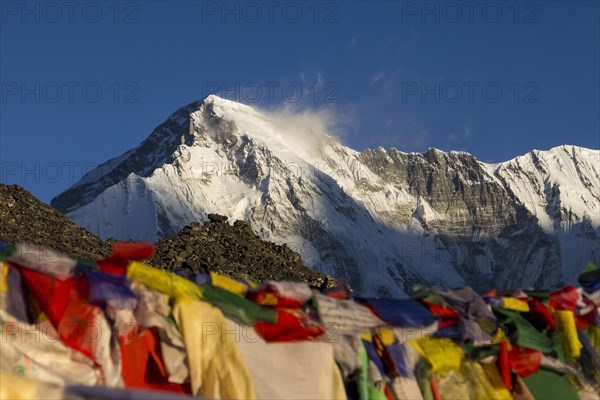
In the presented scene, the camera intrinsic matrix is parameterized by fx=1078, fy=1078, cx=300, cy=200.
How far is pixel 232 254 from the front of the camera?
4472cm

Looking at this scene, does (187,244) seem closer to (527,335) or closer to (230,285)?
(527,335)

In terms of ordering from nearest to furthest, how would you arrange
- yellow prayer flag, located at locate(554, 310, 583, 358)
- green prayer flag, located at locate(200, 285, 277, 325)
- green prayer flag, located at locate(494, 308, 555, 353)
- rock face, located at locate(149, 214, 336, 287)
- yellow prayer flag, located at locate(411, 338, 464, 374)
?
1. green prayer flag, located at locate(200, 285, 277, 325)
2. yellow prayer flag, located at locate(411, 338, 464, 374)
3. green prayer flag, located at locate(494, 308, 555, 353)
4. yellow prayer flag, located at locate(554, 310, 583, 358)
5. rock face, located at locate(149, 214, 336, 287)

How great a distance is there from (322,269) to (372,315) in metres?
187

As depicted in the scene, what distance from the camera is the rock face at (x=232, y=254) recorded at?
3875 centimetres

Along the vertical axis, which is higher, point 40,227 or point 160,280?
point 40,227

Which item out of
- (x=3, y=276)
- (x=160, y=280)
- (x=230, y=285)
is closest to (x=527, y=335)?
(x=230, y=285)

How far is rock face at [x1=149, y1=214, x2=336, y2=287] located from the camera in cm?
3875

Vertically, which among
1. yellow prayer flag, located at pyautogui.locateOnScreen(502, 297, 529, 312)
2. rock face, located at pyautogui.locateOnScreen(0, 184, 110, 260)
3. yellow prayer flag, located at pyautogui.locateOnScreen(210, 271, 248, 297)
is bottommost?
yellow prayer flag, located at pyautogui.locateOnScreen(210, 271, 248, 297)

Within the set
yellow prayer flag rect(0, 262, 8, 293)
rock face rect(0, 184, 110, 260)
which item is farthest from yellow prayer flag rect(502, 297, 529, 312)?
rock face rect(0, 184, 110, 260)

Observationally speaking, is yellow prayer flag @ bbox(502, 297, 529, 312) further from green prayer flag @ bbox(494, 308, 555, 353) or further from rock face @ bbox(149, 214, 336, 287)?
rock face @ bbox(149, 214, 336, 287)

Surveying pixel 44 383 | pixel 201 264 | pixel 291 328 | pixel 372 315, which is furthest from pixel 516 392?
pixel 201 264

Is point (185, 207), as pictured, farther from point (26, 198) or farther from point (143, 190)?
point (26, 198)

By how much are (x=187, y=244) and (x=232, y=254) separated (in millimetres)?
3713

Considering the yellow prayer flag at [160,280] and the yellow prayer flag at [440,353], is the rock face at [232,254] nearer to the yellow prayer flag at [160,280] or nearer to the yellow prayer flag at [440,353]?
the yellow prayer flag at [440,353]
